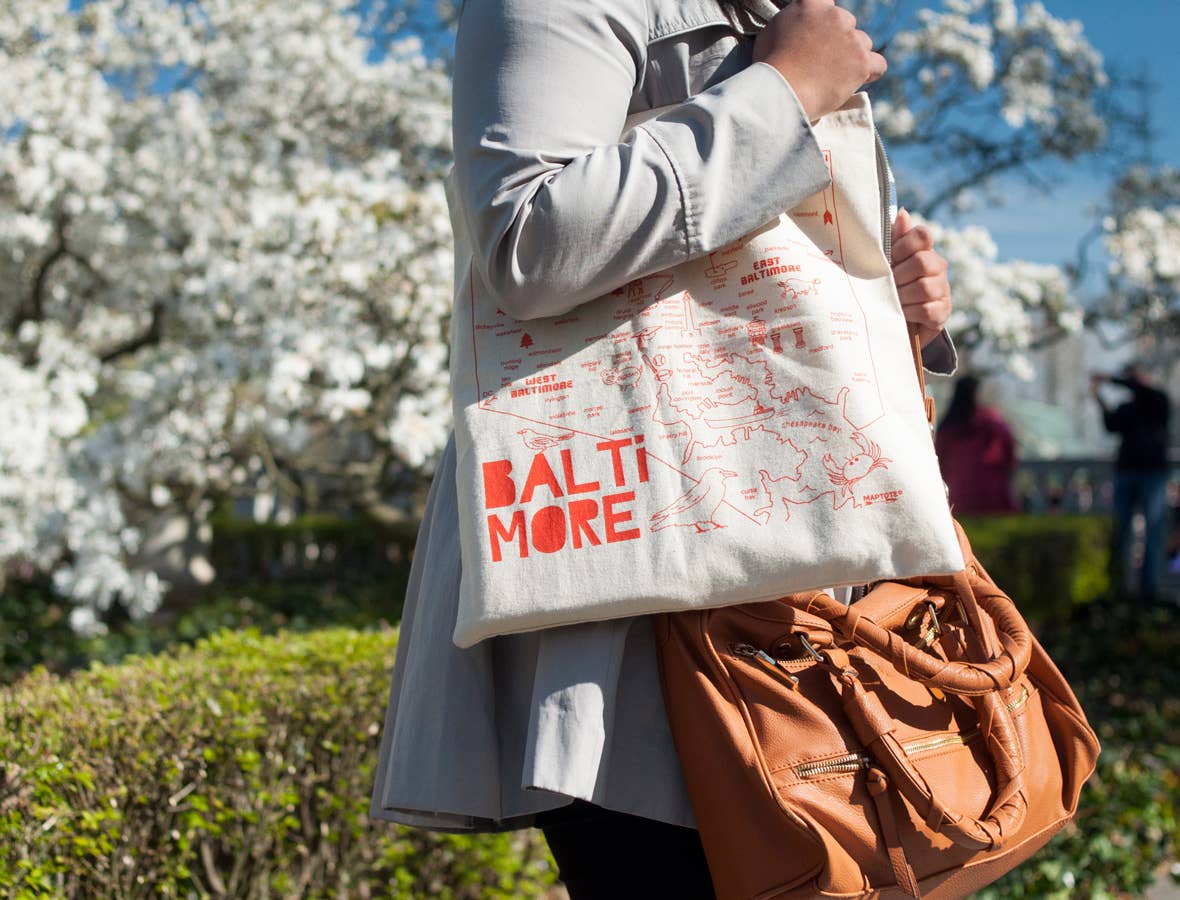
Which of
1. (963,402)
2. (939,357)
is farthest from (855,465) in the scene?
(963,402)

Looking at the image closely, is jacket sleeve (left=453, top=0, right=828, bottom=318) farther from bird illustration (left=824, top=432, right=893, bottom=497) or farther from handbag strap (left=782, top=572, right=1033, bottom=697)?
handbag strap (left=782, top=572, right=1033, bottom=697)

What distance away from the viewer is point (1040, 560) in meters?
9.10

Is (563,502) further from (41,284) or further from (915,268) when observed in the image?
(41,284)

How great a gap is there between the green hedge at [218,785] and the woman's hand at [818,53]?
1.83m

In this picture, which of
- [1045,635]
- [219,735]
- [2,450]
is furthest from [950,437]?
[219,735]

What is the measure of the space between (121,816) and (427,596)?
1424 mm

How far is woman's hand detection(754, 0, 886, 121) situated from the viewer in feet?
3.86

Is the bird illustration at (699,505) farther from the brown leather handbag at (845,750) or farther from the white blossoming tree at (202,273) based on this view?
the white blossoming tree at (202,273)

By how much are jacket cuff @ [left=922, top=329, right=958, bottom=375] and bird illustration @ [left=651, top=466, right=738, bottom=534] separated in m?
0.59

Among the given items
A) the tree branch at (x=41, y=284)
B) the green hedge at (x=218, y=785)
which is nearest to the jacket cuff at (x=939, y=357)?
the green hedge at (x=218, y=785)

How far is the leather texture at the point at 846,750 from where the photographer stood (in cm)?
105

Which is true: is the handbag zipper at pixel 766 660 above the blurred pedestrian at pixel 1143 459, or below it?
below

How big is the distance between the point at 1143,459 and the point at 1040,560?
44.4 inches

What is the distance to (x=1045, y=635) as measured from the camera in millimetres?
8219
